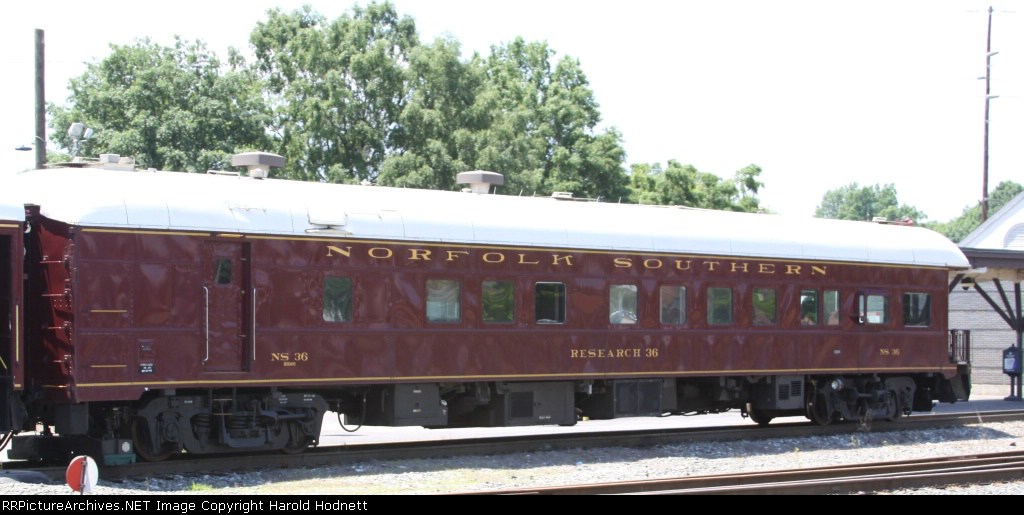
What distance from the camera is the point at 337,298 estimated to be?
16.6 metres

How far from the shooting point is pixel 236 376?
15.6m

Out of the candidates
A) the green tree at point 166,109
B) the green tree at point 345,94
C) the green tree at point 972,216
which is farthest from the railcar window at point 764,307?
the green tree at point 972,216

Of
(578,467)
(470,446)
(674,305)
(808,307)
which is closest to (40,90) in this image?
(470,446)

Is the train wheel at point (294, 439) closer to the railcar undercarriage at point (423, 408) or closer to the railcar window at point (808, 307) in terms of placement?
the railcar undercarriage at point (423, 408)

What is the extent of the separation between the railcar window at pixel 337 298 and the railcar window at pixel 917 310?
11.1 metres

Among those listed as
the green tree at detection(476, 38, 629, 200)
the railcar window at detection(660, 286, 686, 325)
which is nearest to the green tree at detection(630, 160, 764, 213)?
the green tree at detection(476, 38, 629, 200)

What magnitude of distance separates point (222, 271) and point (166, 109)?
3026 cm

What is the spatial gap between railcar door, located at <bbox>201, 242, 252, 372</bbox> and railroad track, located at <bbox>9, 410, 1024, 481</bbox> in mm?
1182

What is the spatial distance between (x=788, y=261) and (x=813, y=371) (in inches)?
75.7

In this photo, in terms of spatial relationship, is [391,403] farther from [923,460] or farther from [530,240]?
[923,460]

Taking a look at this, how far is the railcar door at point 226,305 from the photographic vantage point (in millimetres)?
15508

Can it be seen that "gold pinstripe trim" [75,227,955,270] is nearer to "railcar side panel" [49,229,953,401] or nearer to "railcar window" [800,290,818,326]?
"railcar side panel" [49,229,953,401]

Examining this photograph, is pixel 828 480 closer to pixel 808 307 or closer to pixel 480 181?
pixel 480 181

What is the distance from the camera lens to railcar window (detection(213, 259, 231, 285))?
15602mm
